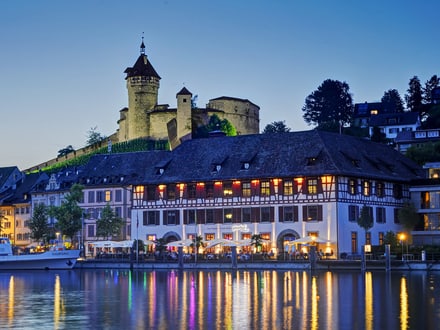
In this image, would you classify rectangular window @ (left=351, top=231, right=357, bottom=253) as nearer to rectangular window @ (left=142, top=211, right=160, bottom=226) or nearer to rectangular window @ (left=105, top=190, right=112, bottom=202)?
rectangular window @ (left=142, top=211, right=160, bottom=226)

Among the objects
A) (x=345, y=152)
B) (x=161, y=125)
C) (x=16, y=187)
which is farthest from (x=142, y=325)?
(x=161, y=125)

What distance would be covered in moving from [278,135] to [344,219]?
42.6 feet

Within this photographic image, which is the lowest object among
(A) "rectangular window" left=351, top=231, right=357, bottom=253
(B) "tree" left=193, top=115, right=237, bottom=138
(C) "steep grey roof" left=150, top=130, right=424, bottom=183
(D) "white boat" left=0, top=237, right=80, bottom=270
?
(D) "white boat" left=0, top=237, right=80, bottom=270

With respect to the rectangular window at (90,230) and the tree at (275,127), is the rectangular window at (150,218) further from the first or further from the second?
the tree at (275,127)

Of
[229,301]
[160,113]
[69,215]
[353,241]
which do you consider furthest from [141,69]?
[229,301]

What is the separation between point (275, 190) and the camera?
89.9 metres

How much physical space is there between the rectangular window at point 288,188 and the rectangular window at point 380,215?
30.3 ft

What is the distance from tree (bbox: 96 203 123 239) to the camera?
10144 cm

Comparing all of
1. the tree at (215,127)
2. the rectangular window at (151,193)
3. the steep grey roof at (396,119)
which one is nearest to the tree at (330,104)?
the steep grey roof at (396,119)

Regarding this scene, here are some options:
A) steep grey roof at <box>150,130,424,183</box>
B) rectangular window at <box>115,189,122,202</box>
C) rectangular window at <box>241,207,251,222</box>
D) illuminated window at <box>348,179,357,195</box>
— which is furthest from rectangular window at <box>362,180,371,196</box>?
rectangular window at <box>115,189,122,202</box>

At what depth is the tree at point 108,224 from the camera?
10144 cm

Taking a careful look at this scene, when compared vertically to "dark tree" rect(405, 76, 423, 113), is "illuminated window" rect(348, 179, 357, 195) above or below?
below

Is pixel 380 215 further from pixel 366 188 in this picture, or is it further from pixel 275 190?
pixel 275 190

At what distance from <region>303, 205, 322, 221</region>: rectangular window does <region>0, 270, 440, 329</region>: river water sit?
532 inches
